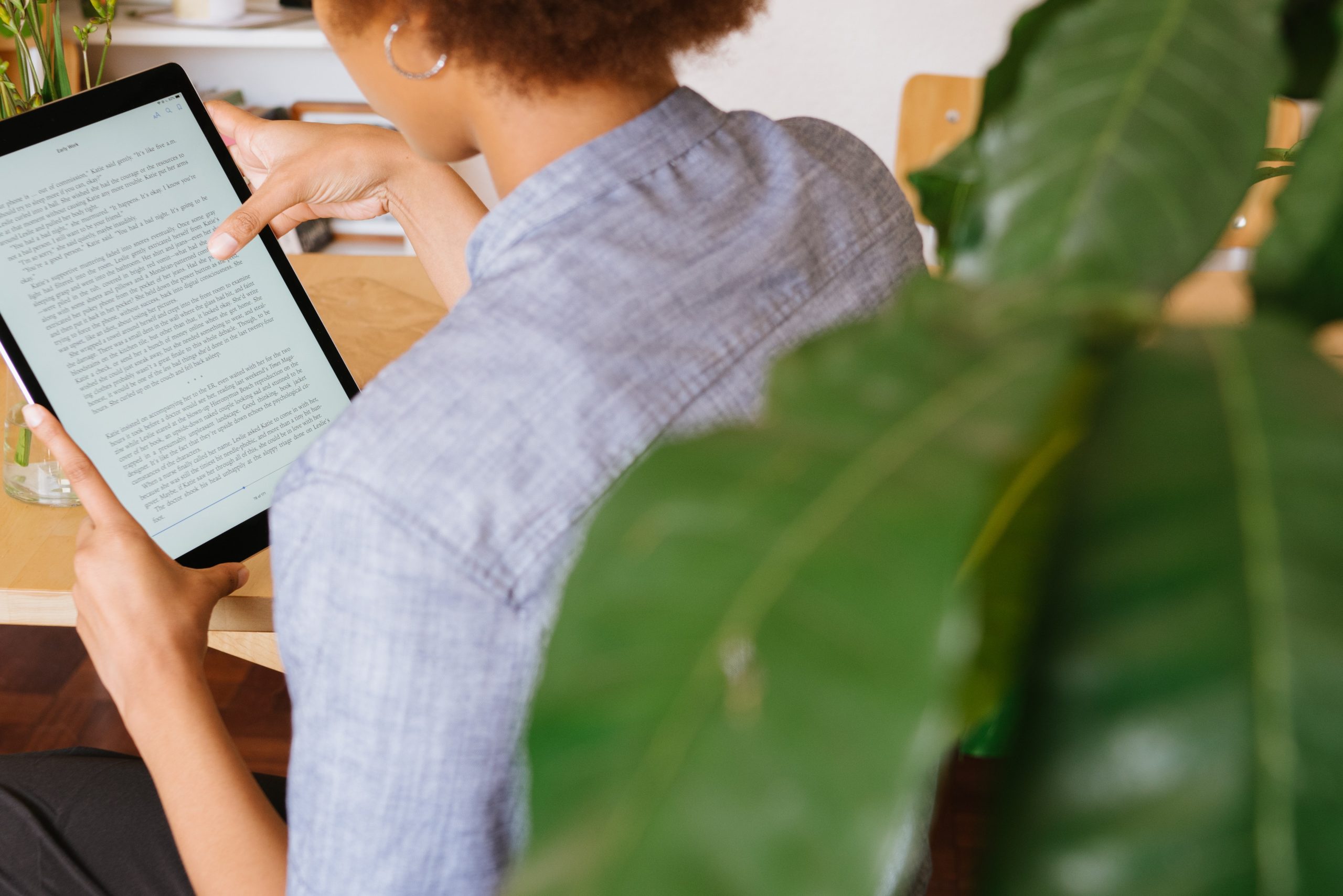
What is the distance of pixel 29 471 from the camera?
91 centimetres

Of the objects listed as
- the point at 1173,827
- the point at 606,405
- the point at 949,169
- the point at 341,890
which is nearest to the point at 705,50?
the point at 606,405

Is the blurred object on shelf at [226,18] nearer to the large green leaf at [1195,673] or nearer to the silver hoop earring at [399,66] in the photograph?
the silver hoop earring at [399,66]

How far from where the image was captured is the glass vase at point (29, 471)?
0.90 metres

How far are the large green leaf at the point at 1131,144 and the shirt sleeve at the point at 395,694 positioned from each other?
316mm

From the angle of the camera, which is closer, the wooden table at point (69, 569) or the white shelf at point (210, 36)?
the wooden table at point (69, 569)

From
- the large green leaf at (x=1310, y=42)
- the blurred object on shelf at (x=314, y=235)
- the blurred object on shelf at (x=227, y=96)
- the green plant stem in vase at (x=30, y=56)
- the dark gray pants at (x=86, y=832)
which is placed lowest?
the dark gray pants at (x=86, y=832)

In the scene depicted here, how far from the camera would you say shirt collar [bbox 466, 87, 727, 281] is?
0.61 meters

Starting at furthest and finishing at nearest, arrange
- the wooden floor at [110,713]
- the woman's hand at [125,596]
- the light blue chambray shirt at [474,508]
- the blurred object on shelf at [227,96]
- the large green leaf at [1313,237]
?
the blurred object on shelf at [227,96], the wooden floor at [110,713], the woman's hand at [125,596], the light blue chambray shirt at [474,508], the large green leaf at [1313,237]

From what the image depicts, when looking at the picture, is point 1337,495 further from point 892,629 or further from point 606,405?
point 606,405

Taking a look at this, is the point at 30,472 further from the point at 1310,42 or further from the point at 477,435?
the point at 1310,42

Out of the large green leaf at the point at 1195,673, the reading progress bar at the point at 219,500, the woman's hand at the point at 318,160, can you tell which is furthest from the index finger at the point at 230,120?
the large green leaf at the point at 1195,673

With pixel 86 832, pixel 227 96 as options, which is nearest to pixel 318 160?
pixel 86 832

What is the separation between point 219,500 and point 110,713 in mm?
1088

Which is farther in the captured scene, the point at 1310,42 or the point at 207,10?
the point at 207,10
